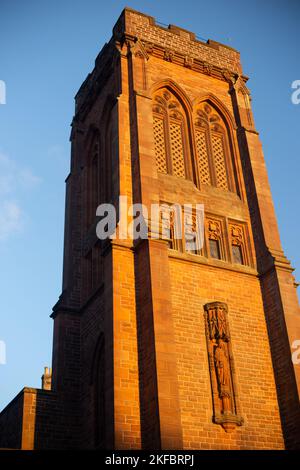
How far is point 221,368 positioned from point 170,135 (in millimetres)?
8940

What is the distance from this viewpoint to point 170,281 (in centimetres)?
1680

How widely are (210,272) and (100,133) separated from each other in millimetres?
8151

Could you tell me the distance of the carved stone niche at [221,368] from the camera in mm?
15297

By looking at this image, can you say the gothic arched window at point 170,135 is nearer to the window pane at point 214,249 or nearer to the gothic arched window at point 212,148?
the gothic arched window at point 212,148

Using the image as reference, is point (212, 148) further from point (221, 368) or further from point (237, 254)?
point (221, 368)

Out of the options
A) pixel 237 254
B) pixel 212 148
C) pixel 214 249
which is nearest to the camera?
pixel 214 249

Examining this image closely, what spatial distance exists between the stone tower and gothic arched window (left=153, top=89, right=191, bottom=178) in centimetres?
5

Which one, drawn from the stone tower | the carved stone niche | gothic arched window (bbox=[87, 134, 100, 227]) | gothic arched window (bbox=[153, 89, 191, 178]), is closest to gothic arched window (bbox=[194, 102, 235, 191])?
the stone tower

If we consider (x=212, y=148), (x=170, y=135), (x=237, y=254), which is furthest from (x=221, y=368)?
(x=212, y=148)

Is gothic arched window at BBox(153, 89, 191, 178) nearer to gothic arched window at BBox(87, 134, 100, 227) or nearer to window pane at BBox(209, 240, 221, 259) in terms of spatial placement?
window pane at BBox(209, 240, 221, 259)

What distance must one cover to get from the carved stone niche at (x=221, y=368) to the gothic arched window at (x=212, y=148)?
18.5ft

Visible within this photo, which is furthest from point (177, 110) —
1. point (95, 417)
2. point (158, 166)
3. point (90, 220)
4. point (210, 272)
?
point (95, 417)

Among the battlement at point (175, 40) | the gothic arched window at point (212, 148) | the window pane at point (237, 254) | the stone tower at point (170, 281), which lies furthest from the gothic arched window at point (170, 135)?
the window pane at point (237, 254)

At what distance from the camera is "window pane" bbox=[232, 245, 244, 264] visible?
19.3 metres
